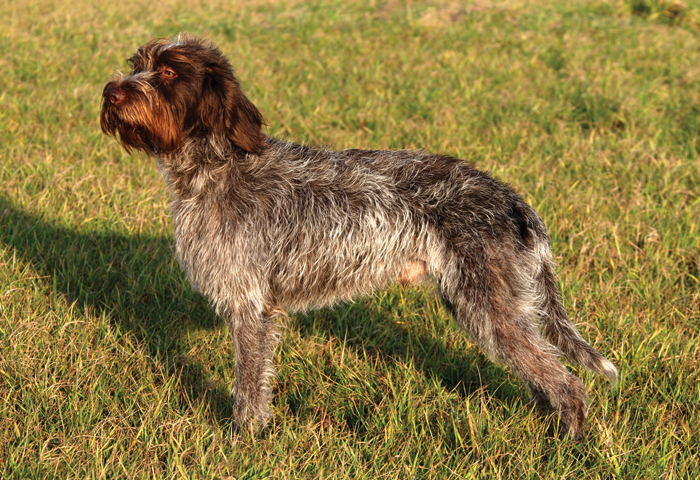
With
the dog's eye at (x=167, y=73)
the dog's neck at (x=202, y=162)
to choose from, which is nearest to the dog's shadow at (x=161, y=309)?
Result: the dog's neck at (x=202, y=162)

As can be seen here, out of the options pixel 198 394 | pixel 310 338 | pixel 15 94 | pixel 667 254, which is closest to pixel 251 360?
pixel 198 394

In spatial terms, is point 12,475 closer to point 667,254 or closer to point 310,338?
point 310,338

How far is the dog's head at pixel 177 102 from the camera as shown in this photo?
11.3 ft

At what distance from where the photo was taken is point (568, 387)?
352cm

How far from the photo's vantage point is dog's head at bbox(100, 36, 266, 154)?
136 inches

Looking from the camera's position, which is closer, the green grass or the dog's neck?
the green grass

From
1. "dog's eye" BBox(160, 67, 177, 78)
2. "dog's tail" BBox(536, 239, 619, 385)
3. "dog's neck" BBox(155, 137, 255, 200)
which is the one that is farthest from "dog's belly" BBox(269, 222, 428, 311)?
"dog's eye" BBox(160, 67, 177, 78)

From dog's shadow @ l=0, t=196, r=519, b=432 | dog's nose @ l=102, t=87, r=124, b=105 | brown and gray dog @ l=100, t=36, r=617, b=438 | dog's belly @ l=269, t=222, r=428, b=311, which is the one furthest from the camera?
dog's shadow @ l=0, t=196, r=519, b=432

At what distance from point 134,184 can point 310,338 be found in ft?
8.85

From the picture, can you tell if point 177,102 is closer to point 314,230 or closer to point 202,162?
point 202,162

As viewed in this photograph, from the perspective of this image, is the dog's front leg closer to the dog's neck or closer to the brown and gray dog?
the brown and gray dog

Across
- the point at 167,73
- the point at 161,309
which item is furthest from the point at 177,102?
the point at 161,309

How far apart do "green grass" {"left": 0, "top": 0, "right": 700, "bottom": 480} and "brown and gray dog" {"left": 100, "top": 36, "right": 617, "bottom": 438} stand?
0.37m

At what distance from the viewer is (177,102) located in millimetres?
3549
